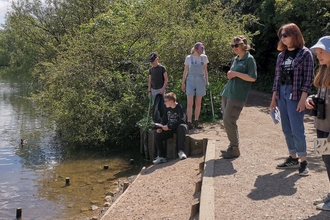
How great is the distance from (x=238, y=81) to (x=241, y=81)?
1.8 inches

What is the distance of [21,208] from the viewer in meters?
8.11

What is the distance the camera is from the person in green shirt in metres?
→ 6.41

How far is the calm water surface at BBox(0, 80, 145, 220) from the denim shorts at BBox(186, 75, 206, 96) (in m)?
2.38

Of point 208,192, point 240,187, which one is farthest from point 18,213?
point 240,187

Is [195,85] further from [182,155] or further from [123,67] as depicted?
[123,67]

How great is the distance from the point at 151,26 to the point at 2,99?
15.6m

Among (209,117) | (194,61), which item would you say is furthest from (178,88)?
(194,61)

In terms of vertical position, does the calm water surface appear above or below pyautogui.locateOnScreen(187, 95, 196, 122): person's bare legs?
below

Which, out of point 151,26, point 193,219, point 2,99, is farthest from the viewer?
point 2,99

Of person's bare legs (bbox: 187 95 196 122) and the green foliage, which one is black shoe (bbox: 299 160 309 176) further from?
the green foliage

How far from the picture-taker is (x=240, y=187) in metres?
5.55

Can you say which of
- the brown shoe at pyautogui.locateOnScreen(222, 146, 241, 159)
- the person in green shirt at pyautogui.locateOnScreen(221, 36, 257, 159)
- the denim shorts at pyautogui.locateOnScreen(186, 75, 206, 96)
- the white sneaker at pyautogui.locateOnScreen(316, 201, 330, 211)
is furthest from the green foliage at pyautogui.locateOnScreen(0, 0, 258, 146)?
the white sneaker at pyautogui.locateOnScreen(316, 201, 330, 211)

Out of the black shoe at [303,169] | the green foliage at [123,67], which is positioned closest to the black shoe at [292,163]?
the black shoe at [303,169]

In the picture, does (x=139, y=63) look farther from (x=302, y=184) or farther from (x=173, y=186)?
(x=302, y=184)
